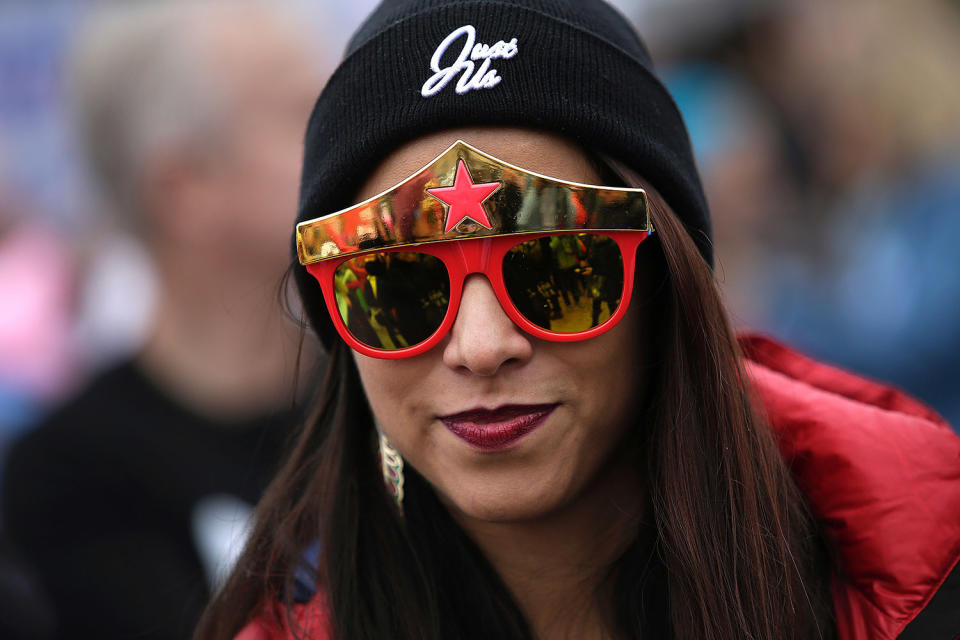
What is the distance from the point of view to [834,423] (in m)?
1.89

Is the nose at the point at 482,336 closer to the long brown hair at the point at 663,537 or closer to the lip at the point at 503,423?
the lip at the point at 503,423

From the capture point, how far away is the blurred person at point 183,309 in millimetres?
2779

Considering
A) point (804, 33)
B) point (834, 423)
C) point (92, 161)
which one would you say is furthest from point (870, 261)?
point (92, 161)

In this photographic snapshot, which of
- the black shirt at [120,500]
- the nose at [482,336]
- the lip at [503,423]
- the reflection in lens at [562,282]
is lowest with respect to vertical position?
the black shirt at [120,500]

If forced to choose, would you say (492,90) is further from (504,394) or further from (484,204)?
(504,394)

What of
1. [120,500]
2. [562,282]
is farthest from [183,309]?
[562,282]

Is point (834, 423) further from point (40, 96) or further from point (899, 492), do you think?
point (40, 96)

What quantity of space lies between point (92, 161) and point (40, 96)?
2273mm

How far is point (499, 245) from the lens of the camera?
1.55 metres

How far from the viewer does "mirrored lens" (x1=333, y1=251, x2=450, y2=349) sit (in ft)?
5.16

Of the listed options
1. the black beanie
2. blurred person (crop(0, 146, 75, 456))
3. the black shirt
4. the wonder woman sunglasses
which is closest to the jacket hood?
the black beanie

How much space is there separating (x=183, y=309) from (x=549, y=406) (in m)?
1.86

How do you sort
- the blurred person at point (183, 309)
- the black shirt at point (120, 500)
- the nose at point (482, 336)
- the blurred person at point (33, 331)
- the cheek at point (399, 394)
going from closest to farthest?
1. the nose at point (482, 336)
2. the cheek at point (399, 394)
3. the black shirt at point (120, 500)
4. the blurred person at point (183, 309)
5. the blurred person at point (33, 331)

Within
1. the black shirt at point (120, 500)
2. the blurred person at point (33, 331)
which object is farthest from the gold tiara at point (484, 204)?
the blurred person at point (33, 331)
